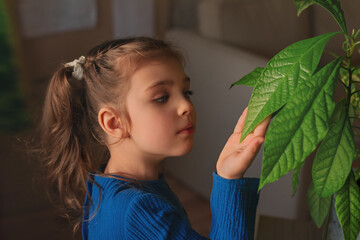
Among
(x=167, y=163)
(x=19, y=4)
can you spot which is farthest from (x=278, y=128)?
(x=19, y=4)

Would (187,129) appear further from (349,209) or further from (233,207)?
(349,209)

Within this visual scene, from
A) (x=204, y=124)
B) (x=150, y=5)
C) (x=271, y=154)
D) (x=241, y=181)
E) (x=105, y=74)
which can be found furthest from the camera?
(x=150, y=5)

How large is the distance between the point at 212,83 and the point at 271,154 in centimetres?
144

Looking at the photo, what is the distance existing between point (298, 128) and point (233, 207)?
0.32 m

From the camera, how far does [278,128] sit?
618mm

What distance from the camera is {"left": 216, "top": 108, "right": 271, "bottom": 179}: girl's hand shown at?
0.77 metres

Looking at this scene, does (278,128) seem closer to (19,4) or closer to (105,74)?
(105,74)

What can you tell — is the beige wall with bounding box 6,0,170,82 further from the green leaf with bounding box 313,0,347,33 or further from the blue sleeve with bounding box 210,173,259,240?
the green leaf with bounding box 313,0,347,33

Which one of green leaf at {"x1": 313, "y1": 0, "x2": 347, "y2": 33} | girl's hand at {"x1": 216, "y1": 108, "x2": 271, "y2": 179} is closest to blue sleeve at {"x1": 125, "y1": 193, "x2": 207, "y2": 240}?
girl's hand at {"x1": 216, "y1": 108, "x2": 271, "y2": 179}

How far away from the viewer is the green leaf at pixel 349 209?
72cm

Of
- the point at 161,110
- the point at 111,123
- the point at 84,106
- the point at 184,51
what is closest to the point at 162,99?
the point at 161,110

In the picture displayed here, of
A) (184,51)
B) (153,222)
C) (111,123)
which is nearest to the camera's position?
(153,222)

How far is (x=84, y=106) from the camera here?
3.67 feet

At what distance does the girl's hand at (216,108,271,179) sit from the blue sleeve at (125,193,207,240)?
12cm
